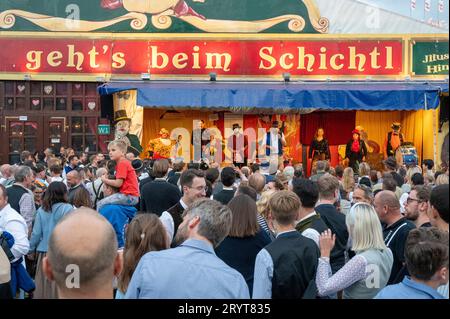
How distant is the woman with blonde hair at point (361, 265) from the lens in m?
4.38

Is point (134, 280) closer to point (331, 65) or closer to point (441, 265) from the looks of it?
point (441, 265)

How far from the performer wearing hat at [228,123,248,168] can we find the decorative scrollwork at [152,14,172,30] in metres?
3.69

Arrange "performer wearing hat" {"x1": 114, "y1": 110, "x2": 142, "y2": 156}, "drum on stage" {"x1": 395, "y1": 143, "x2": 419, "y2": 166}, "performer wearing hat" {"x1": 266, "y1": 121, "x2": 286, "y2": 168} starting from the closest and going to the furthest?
"performer wearing hat" {"x1": 114, "y1": 110, "x2": 142, "y2": 156} → "drum on stage" {"x1": 395, "y1": 143, "x2": 419, "y2": 166} → "performer wearing hat" {"x1": 266, "y1": 121, "x2": 286, "y2": 168}

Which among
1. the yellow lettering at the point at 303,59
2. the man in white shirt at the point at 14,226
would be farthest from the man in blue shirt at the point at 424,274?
the yellow lettering at the point at 303,59

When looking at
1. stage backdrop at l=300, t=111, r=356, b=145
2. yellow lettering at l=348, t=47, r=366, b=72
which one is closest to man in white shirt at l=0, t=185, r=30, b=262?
yellow lettering at l=348, t=47, r=366, b=72

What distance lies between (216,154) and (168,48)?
3518 mm

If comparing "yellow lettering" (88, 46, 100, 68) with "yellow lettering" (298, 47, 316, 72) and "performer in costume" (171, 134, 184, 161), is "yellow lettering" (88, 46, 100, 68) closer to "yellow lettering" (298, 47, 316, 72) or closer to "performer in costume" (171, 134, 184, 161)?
"performer in costume" (171, 134, 184, 161)

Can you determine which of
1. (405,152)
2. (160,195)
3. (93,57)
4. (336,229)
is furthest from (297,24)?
(336,229)

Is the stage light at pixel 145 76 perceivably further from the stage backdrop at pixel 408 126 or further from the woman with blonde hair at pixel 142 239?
the woman with blonde hair at pixel 142 239

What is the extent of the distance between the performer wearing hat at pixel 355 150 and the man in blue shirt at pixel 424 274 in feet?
50.7

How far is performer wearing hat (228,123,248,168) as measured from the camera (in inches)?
728

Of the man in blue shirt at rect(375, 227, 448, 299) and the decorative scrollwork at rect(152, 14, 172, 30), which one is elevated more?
the decorative scrollwork at rect(152, 14, 172, 30)

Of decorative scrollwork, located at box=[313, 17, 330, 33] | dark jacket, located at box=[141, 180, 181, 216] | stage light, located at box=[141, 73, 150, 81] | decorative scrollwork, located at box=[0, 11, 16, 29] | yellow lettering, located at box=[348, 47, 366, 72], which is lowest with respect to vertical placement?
dark jacket, located at box=[141, 180, 181, 216]

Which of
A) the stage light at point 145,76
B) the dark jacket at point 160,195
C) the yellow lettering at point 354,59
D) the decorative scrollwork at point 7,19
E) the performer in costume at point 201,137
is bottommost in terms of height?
the dark jacket at point 160,195
